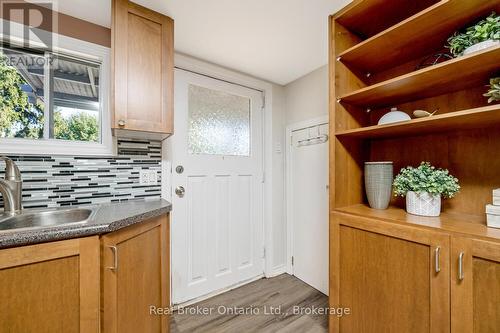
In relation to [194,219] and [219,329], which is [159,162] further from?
[219,329]

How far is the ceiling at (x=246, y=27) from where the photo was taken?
135 centimetres

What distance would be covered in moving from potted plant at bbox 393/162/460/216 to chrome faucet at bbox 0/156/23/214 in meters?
2.12

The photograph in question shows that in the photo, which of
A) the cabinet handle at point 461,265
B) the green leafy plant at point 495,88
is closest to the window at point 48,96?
the cabinet handle at point 461,265

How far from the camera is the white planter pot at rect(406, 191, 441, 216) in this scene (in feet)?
3.76

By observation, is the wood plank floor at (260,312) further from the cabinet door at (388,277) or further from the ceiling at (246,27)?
the ceiling at (246,27)

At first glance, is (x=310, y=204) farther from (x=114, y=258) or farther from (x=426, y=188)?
(x=114, y=258)

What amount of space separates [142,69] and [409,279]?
1.86 meters

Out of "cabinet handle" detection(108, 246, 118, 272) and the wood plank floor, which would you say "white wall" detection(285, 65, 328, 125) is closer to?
the wood plank floor

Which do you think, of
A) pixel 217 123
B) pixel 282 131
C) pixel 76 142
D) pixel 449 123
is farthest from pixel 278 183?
pixel 76 142

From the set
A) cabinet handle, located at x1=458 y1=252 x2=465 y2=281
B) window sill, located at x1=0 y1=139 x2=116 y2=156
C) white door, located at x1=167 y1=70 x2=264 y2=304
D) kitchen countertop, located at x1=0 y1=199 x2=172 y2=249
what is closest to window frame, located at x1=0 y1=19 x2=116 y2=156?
window sill, located at x1=0 y1=139 x2=116 y2=156

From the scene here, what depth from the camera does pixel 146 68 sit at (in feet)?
4.54

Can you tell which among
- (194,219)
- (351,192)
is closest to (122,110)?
(194,219)

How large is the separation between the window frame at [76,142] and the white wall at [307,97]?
1736 mm

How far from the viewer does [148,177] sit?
1.71 metres
